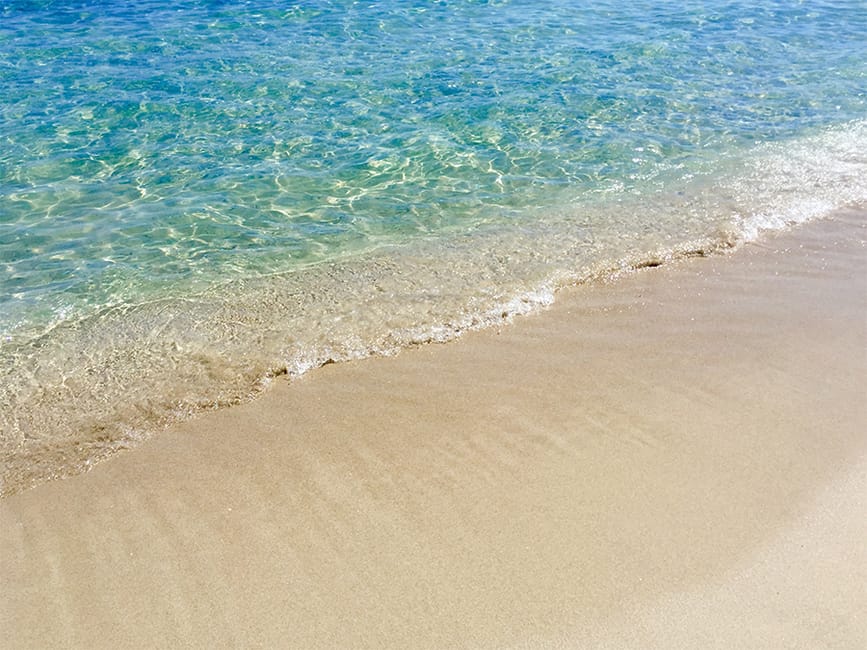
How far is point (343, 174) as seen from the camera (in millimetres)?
9758

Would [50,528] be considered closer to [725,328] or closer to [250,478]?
[250,478]

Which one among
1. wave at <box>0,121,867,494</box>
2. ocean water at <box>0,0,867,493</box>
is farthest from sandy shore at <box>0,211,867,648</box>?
ocean water at <box>0,0,867,493</box>

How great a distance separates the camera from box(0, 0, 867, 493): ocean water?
667 cm

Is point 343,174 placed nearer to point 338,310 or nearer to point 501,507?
point 338,310

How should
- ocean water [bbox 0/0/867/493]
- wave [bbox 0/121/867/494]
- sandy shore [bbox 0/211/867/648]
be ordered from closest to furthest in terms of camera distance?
sandy shore [bbox 0/211/867/648] < wave [bbox 0/121/867/494] < ocean water [bbox 0/0/867/493]

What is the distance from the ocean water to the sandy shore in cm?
61

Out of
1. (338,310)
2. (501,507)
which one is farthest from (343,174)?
(501,507)

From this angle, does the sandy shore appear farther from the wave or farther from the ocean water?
the ocean water

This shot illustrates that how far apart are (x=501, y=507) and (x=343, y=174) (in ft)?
19.8

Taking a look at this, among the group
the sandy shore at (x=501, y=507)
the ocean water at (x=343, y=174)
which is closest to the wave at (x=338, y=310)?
the ocean water at (x=343, y=174)

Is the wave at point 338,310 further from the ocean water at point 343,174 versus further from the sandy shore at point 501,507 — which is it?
the sandy shore at point 501,507

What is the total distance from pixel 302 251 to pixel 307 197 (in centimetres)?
133

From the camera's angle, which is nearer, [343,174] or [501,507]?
[501,507]

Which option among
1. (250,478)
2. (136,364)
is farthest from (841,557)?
(136,364)
